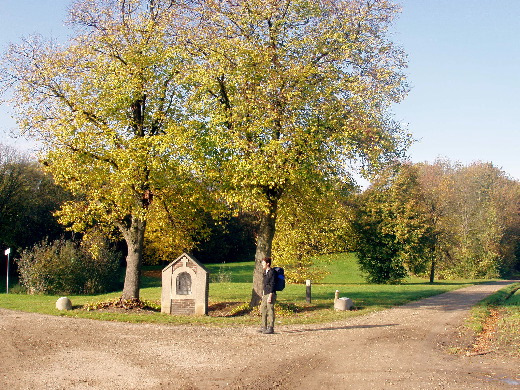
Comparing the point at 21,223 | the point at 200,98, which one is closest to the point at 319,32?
the point at 200,98

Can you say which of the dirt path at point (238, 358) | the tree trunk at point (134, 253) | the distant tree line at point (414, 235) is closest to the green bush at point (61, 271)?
the tree trunk at point (134, 253)

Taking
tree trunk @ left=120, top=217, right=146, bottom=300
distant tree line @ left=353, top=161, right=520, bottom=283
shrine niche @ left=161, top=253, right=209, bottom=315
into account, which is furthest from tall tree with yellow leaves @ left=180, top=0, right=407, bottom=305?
distant tree line @ left=353, top=161, right=520, bottom=283

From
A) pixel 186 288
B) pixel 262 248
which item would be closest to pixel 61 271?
pixel 186 288

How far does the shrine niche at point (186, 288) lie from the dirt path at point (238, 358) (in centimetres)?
262

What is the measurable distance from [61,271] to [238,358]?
21133 millimetres

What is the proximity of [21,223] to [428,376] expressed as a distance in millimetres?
40261

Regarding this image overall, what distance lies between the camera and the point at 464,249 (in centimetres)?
4775

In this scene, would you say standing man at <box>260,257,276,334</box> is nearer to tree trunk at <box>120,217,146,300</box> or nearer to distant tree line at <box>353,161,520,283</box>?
tree trunk at <box>120,217,146,300</box>

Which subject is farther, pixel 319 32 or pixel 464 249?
pixel 464 249

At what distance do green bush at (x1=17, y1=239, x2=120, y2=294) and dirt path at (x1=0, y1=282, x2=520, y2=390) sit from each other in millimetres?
13628

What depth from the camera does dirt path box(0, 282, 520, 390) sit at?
880cm

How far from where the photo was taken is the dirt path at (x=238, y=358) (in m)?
8.80

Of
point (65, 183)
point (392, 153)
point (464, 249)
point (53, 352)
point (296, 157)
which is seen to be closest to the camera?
point (53, 352)

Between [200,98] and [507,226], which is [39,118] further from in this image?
[507,226]
